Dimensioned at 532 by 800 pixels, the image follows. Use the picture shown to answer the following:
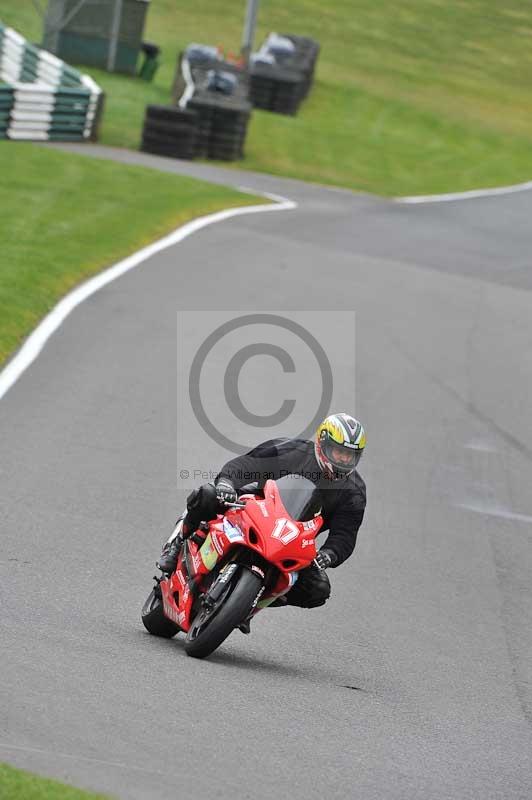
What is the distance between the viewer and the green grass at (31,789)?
17.4 feet

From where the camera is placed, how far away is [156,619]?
8562 mm

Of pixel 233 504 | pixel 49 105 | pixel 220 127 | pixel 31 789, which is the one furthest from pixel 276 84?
pixel 31 789

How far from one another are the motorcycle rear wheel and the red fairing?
0.11 metres

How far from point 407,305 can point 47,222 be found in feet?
18.2

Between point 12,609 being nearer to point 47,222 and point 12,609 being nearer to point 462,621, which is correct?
point 462,621

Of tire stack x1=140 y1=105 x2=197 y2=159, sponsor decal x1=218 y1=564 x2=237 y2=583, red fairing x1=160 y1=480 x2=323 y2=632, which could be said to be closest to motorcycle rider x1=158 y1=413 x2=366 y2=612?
red fairing x1=160 y1=480 x2=323 y2=632

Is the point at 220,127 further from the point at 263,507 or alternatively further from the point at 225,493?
the point at 263,507

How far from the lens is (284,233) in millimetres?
25516

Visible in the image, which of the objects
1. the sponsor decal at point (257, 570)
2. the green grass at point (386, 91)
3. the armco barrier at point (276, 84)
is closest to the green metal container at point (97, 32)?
the green grass at point (386, 91)

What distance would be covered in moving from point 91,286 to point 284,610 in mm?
9650

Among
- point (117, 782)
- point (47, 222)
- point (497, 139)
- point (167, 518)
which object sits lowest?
point (497, 139)

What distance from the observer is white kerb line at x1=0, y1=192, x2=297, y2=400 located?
47.2 ft

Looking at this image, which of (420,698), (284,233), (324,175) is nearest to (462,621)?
(420,698)

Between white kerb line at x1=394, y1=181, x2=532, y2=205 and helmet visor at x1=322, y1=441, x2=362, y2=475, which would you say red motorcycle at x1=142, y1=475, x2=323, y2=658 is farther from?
white kerb line at x1=394, y1=181, x2=532, y2=205
